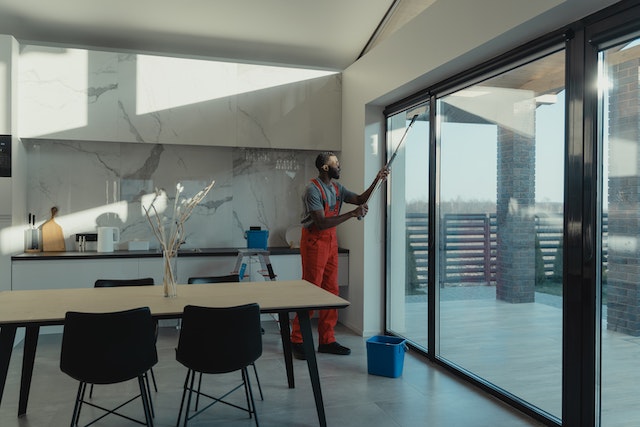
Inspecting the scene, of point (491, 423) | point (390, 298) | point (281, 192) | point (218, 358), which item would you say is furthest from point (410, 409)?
point (281, 192)

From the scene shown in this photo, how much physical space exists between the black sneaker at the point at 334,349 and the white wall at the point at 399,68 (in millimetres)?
715

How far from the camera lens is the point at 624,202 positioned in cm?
282

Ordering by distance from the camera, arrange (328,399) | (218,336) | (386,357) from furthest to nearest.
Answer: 1. (386,357)
2. (328,399)
3. (218,336)

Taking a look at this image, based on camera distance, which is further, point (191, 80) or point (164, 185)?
point (164, 185)

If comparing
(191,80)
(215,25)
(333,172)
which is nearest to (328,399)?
(333,172)

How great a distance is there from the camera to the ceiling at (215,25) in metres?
5.19

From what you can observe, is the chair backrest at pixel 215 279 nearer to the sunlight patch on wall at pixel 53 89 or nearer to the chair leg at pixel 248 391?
the chair leg at pixel 248 391

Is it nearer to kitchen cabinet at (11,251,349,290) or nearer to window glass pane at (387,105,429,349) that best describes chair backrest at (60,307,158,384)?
kitchen cabinet at (11,251,349,290)

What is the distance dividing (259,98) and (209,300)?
3.18m

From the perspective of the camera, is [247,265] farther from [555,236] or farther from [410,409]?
[555,236]

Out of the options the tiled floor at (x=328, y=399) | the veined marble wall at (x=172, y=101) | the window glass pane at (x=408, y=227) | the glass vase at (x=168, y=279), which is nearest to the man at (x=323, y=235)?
the tiled floor at (x=328, y=399)

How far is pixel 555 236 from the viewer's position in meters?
3.29

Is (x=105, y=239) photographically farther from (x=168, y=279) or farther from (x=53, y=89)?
(x=168, y=279)

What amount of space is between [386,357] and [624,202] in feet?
6.87
